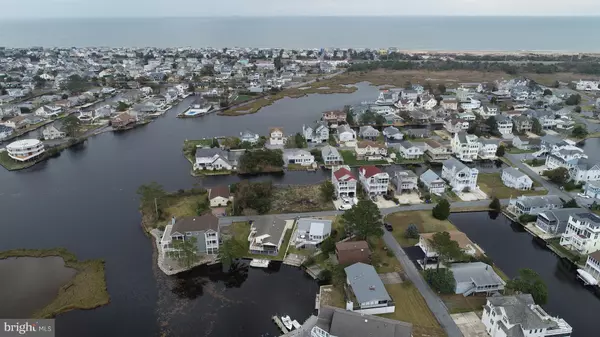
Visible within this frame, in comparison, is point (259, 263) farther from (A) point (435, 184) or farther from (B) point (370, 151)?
(B) point (370, 151)

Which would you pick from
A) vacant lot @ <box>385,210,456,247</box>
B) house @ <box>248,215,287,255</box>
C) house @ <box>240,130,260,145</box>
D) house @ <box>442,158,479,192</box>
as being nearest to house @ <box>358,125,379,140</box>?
house @ <box>240,130,260,145</box>

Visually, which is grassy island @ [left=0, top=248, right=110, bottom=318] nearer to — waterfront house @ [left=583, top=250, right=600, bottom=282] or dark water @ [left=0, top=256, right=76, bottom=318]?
dark water @ [left=0, top=256, right=76, bottom=318]

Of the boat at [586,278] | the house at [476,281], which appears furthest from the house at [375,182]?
the boat at [586,278]

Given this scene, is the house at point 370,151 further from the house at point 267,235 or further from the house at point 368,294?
the house at point 368,294

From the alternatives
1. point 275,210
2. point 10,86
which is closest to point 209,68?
point 10,86

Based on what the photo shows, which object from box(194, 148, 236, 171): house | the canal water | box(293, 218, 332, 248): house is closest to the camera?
the canal water

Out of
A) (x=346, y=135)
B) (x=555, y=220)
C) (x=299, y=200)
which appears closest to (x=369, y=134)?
(x=346, y=135)

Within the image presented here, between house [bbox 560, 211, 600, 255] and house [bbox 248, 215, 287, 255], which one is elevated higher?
house [bbox 560, 211, 600, 255]
